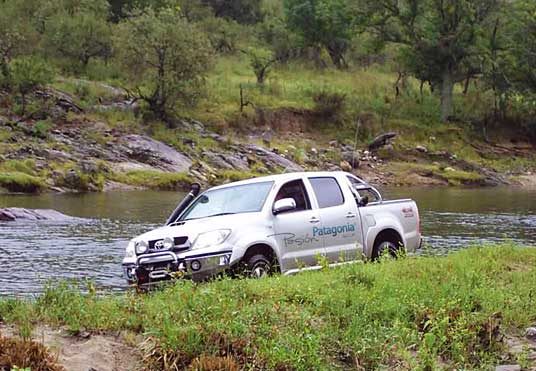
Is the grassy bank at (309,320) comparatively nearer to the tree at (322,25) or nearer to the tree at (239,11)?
the tree at (322,25)

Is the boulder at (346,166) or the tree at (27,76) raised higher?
the tree at (27,76)

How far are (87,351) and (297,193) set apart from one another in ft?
19.4

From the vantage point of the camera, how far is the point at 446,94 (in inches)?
2253

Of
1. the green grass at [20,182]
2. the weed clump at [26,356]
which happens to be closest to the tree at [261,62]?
the green grass at [20,182]

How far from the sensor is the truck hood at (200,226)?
35.6 feet

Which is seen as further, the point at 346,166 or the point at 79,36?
the point at 79,36

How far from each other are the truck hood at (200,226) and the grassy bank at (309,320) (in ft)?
5.17

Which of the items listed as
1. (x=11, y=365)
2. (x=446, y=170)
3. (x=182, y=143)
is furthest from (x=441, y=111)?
(x=11, y=365)

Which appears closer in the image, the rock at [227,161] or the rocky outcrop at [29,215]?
the rocky outcrop at [29,215]

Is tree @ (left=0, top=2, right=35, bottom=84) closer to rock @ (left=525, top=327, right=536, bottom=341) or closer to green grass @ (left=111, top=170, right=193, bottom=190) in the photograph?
green grass @ (left=111, top=170, right=193, bottom=190)

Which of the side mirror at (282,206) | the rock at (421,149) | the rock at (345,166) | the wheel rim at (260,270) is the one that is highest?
the side mirror at (282,206)

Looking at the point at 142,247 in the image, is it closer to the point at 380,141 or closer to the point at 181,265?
the point at 181,265

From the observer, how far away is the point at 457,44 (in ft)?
179

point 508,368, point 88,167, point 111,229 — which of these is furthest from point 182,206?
point 88,167
